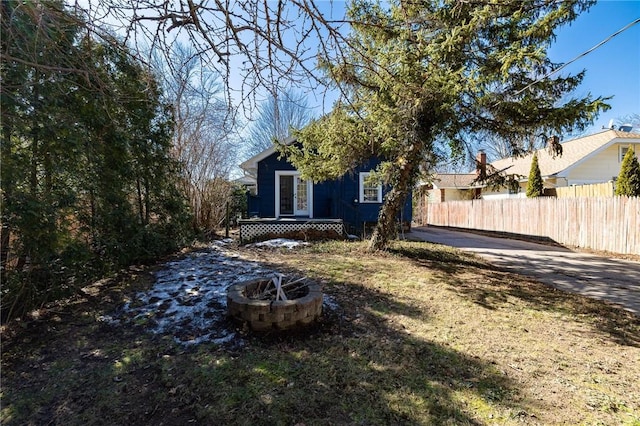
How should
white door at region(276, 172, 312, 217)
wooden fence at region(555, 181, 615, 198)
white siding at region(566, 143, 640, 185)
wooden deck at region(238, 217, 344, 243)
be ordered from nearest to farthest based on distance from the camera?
1. wooden fence at region(555, 181, 615, 198)
2. wooden deck at region(238, 217, 344, 243)
3. white door at region(276, 172, 312, 217)
4. white siding at region(566, 143, 640, 185)

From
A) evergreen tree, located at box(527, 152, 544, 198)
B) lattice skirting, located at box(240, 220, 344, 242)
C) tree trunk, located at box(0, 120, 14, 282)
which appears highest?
evergreen tree, located at box(527, 152, 544, 198)

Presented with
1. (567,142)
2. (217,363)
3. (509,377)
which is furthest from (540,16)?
(567,142)

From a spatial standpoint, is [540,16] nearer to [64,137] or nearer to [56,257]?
[64,137]

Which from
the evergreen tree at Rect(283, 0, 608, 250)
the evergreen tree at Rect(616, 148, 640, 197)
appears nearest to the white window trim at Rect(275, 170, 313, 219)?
the evergreen tree at Rect(283, 0, 608, 250)

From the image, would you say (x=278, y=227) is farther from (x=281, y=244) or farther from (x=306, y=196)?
(x=306, y=196)

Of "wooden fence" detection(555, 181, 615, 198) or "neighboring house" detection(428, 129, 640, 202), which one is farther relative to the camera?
"neighboring house" detection(428, 129, 640, 202)

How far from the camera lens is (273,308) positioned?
11.5ft

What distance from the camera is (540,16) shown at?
544cm

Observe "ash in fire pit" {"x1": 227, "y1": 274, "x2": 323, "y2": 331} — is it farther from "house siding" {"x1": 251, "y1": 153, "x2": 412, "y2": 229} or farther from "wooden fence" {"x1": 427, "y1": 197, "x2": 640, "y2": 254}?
"wooden fence" {"x1": 427, "y1": 197, "x2": 640, "y2": 254}

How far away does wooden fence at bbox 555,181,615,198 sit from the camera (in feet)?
33.9

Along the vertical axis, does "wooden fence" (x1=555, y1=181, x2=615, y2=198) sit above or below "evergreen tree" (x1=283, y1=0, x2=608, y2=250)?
below

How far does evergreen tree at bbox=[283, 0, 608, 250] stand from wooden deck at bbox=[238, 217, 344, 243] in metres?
4.18

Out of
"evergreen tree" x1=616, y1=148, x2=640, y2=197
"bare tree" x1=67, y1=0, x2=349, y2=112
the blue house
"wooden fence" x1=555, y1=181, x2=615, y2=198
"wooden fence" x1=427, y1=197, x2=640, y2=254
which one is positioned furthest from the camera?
the blue house

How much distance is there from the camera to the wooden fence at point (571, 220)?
8508 mm
